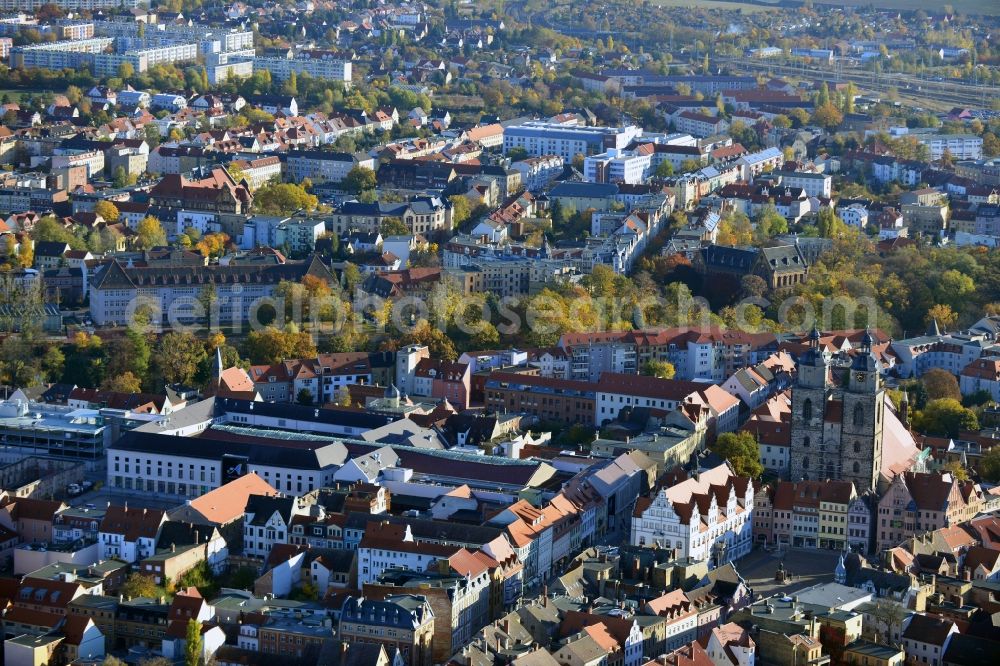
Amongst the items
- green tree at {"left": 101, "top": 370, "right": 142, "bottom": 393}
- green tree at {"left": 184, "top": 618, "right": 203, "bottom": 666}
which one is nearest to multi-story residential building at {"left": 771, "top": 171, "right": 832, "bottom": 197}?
green tree at {"left": 101, "top": 370, "right": 142, "bottom": 393}

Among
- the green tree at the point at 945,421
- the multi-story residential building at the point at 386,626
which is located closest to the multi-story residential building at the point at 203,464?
the multi-story residential building at the point at 386,626

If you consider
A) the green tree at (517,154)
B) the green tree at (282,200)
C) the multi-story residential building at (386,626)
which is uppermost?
the multi-story residential building at (386,626)

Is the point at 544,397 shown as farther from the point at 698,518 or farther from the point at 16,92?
the point at 16,92

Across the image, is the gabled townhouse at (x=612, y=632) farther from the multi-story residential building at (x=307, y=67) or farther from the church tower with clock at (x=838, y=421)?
the multi-story residential building at (x=307, y=67)

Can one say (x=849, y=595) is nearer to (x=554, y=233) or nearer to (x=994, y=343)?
(x=994, y=343)

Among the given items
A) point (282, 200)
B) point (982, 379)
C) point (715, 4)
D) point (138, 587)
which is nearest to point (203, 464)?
point (138, 587)

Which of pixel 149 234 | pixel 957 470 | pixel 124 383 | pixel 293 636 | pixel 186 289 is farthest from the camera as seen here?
pixel 149 234
